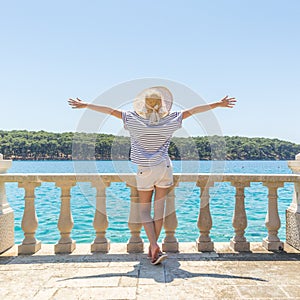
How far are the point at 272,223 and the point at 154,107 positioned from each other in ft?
7.43

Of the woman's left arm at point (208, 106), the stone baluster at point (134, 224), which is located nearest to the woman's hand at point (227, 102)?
the woman's left arm at point (208, 106)

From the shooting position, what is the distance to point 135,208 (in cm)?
427

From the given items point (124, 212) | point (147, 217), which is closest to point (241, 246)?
point (147, 217)

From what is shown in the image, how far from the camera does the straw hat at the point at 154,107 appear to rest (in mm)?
3625

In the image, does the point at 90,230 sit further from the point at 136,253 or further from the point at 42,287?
the point at 42,287

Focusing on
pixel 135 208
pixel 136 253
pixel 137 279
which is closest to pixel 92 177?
pixel 135 208

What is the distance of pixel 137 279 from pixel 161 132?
1.52 m

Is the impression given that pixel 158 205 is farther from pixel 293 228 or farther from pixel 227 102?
pixel 293 228

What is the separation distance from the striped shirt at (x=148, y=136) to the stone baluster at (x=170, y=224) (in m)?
0.76

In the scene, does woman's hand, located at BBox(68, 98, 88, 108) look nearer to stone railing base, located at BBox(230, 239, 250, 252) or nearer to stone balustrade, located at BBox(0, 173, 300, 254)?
stone balustrade, located at BBox(0, 173, 300, 254)

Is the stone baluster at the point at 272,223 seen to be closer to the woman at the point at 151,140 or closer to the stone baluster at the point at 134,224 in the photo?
the woman at the point at 151,140

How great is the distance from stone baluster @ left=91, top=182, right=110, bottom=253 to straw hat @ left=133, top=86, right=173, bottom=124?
1.11 metres

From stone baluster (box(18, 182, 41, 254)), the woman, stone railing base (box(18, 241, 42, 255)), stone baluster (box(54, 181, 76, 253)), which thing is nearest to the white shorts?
the woman

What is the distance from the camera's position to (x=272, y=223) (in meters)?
4.41
